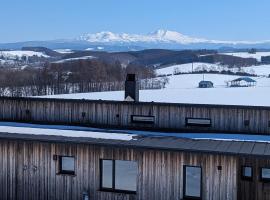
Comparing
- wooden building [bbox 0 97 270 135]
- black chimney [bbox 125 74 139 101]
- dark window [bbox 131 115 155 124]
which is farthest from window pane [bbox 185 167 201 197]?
black chimney [bbox 125 74 139 101]

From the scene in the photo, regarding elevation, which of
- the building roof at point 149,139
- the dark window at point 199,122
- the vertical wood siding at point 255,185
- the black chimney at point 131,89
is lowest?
the vertical wood siding at point 255,185

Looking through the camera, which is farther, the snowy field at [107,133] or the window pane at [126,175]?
the snowy field at [107,133]

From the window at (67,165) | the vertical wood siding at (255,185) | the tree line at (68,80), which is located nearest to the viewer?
the vertical wood siding at (255,185)

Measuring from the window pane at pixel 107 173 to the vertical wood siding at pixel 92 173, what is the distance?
23 cm

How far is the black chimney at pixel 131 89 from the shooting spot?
70.0ft

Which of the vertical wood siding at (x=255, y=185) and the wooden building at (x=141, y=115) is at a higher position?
the wooden building at (x=141, y=115)

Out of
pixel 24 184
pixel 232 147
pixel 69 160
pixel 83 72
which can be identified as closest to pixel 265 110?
pixel 232 147

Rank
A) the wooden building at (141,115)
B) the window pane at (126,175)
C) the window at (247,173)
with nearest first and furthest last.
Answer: the window at (247,173) < the window pane at (126,175) < the wooden building at (141,115)

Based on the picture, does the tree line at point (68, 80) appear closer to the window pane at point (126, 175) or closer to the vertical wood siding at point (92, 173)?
the vertical wood siding at point (92, 173)

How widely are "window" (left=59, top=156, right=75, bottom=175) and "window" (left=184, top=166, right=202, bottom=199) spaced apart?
171 inches

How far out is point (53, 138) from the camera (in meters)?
16.9

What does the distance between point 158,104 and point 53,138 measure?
5145 millimetres

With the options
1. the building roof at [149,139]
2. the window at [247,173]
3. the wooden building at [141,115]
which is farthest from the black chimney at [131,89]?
the window at [247,173]

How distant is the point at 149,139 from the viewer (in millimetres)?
17016
